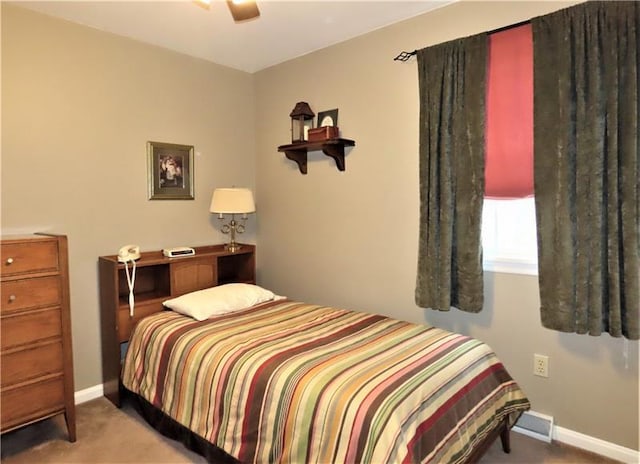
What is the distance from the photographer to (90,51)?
2.71m

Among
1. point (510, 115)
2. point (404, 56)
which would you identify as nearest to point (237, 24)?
point (404, 56)

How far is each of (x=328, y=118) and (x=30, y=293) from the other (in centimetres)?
216

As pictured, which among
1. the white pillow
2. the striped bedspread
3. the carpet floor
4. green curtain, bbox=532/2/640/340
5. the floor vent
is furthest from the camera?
the white pillow

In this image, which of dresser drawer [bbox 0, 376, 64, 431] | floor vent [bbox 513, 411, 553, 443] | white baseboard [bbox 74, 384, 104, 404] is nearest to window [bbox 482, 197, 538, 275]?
floor vent [bbox 513, 411, 553, 443]

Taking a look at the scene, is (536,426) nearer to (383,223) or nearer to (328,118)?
(383,223)

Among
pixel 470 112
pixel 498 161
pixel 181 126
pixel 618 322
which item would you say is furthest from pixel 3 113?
pixel 618 322

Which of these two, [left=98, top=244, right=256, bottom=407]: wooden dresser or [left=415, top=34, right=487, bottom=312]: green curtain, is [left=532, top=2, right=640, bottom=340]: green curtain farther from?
[left=98, top=244, right=256, bottom=407]: wooden dresser

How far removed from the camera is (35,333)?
2.14 m

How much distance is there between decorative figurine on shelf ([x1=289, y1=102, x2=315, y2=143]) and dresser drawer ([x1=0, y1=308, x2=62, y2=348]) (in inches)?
76.4

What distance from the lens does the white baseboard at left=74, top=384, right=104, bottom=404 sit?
2727mm

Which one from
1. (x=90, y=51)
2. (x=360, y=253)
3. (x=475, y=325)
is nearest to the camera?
(x=475, y=325)

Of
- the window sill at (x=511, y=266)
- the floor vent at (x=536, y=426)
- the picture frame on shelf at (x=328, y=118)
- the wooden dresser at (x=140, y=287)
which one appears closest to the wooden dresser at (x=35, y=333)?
the wooden dresser at (x=140, y=287)

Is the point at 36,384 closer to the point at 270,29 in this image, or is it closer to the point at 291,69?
the point at 270,29

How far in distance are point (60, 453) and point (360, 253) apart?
2107 mm
